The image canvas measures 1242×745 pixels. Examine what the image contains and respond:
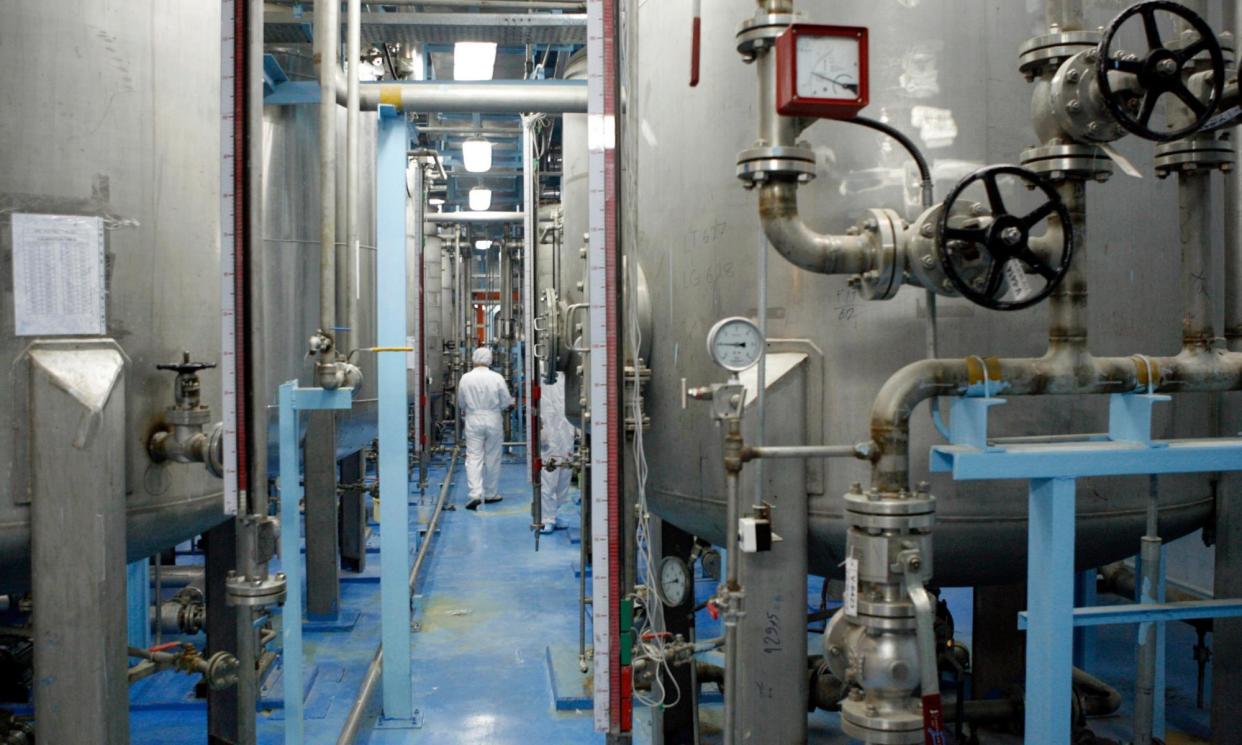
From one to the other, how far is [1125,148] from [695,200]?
4.05 feet

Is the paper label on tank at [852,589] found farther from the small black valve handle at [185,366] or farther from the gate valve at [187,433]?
the small black valve handle at [185,366]

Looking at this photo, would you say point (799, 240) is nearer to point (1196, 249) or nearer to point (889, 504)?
point (889, 504)

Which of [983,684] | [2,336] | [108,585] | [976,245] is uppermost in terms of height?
[976,245]

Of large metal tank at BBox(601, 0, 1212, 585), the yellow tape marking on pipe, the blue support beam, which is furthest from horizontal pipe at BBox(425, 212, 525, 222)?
the blue support beam

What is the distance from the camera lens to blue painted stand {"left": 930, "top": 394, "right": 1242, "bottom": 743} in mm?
1960

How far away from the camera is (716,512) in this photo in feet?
9.50

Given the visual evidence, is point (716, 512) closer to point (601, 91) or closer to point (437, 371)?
point (601, 91)

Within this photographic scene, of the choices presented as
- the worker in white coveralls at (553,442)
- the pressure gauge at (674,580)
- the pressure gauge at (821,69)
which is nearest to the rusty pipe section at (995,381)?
the pressure gauge at (821,69)

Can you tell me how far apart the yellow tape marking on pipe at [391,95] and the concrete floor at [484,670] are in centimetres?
279

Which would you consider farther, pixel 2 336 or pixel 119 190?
pixel 119 190

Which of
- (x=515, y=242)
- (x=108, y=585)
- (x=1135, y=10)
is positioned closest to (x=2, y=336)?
(x=108, y=585)

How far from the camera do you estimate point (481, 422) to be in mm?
9312

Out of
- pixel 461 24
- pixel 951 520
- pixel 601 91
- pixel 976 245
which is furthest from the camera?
pixel 461 24

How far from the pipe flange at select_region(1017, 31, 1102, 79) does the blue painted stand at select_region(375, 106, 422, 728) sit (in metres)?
2.75
